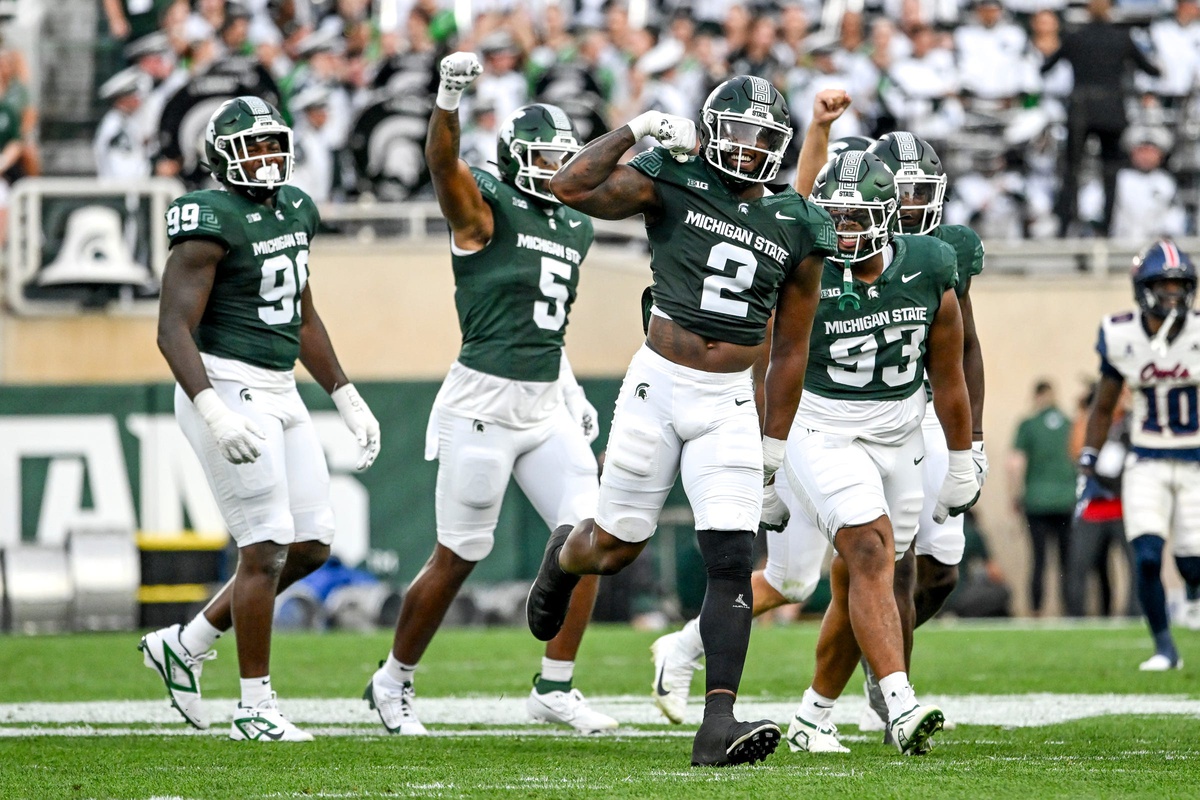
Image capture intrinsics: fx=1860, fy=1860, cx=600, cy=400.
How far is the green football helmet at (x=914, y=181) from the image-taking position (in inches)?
263

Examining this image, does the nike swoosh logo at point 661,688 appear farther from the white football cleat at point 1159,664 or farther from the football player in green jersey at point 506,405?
the white football cleat at point 1159,664

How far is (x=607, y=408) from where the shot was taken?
47.8 feet

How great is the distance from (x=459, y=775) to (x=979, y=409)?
2542 mm

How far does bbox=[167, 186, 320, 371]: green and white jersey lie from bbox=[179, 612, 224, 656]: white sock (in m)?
1.02

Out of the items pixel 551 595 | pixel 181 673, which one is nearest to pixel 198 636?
pixel 181 673

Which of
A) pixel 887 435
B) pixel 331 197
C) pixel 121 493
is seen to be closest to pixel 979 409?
pixel 887 435

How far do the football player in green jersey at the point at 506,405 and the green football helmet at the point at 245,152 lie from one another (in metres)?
0.66

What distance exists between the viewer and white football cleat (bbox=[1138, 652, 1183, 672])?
930cm

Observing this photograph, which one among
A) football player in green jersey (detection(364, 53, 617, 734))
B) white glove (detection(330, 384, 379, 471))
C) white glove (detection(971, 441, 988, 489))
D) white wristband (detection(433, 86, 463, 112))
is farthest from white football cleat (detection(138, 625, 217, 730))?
white glove (detection(971, 441, 988, 489))

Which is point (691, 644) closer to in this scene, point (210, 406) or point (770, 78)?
point (210, 406)

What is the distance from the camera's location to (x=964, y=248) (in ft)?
22.0

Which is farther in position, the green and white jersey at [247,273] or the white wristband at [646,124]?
the green and white jersey at [247,273]

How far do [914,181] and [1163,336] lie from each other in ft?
10.4

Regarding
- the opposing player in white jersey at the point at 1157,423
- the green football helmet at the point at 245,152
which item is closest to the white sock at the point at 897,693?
the green football helmet at the point at 245,152
